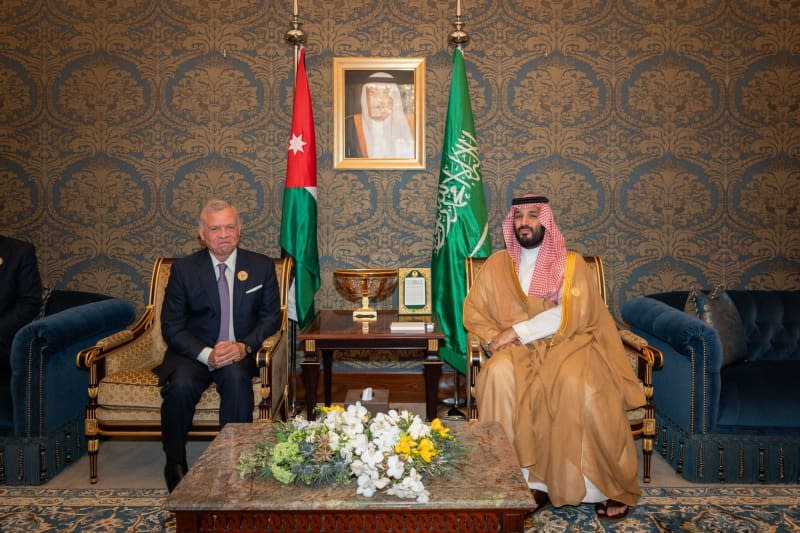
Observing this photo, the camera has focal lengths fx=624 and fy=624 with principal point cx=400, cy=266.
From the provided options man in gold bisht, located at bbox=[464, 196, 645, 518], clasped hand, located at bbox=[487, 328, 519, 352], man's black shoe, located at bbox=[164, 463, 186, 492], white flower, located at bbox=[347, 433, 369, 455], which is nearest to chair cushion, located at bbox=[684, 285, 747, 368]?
man in gold bisht, located at bbox=[464, 196, 645, 518]

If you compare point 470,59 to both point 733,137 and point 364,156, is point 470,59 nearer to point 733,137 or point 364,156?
point 364,156

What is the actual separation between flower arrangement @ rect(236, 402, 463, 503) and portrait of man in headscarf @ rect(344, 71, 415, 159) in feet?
9.87

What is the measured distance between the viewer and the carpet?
3.02 m

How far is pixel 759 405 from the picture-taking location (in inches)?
138

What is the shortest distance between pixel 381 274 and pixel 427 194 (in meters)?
0.99

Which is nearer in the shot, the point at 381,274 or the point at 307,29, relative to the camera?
the point at 381,274

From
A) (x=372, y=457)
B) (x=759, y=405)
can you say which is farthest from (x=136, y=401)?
(x=759, y=405)

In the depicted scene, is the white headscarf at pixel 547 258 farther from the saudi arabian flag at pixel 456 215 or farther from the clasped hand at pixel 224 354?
the clasped hand at pixel 224 354

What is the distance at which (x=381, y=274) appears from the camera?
4293 mm

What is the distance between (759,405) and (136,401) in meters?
3.49

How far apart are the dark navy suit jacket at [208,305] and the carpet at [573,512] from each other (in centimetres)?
78

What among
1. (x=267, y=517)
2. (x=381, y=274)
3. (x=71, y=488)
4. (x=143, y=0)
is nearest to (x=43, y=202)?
(x=143, y=0)

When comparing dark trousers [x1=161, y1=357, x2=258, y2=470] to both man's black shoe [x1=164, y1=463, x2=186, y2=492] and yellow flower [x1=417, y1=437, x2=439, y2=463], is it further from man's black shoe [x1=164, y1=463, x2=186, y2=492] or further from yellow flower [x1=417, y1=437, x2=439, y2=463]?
yellow flower [x1=417, y1=437, x2=439, y2=463]

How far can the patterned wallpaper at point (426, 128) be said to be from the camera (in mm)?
4879
